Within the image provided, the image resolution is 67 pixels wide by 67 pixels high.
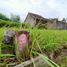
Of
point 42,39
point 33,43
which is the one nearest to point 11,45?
point 33,43

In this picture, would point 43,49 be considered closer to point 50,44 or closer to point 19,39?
point 50,44

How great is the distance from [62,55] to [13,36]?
0.50 metres

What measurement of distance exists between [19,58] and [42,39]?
1.37ft

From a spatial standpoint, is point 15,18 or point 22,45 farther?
point 15,18

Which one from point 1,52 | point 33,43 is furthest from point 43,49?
point 1,52

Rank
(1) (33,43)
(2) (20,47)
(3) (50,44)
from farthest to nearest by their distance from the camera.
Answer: (3) (50,44)
(1) (33,43)
(2) (20,47)

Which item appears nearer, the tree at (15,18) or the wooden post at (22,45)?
the wooden post at (22,45)

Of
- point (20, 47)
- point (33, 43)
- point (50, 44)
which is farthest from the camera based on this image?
point (50, 44)

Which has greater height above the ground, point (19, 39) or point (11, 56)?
point (19, 39)

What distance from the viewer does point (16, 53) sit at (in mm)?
1643

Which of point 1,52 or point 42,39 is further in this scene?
point 42,39

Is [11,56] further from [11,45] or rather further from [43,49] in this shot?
[43,49]

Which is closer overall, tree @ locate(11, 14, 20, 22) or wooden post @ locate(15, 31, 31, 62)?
wooden post @ locate(15, 31, 31, 62)

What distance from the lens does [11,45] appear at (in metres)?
1.70
